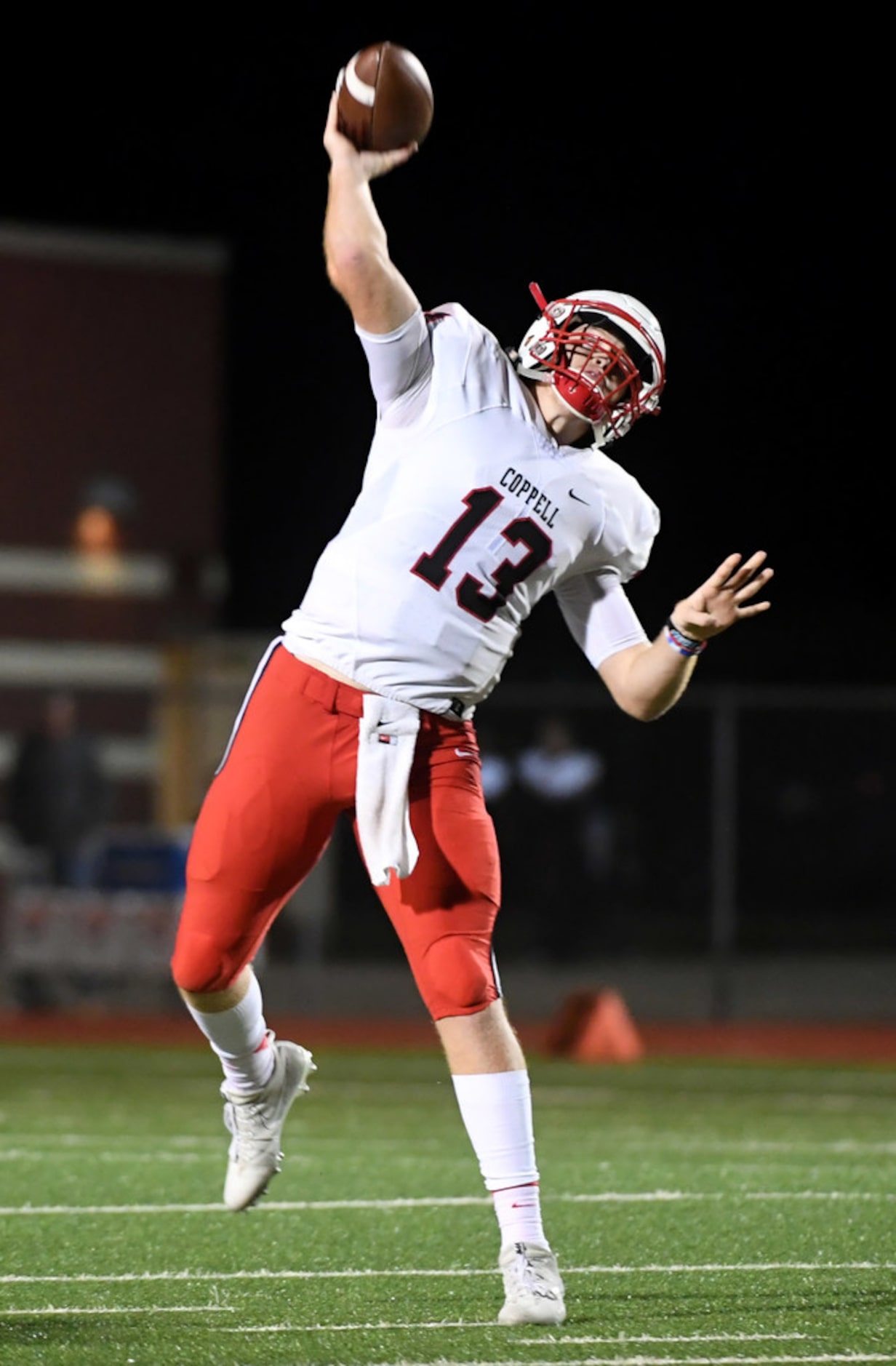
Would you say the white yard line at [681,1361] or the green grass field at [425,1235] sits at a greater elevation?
the white yard line at [681,1361]

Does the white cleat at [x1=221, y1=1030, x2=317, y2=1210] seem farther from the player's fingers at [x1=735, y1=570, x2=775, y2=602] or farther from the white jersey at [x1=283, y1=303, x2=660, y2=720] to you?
the player's fingers at [x1=735, y1=570, x2=775, y2=602]

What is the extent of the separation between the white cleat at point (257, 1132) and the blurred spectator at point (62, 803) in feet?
29.3

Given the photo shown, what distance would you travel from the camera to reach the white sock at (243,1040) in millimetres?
5168

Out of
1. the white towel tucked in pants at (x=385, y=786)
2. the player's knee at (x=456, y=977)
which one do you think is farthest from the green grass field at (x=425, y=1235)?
the white towel tucked in pants at (x=385, y=786)

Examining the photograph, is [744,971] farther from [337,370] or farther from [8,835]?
[337,370]

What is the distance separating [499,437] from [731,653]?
21710 millimetres

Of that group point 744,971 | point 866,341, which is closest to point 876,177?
point 866,341

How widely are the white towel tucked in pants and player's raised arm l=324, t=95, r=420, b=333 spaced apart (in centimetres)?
79

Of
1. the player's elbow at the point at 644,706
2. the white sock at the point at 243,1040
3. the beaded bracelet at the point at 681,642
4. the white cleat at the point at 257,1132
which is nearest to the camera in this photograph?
the beaded bracelet at the point at 681,642

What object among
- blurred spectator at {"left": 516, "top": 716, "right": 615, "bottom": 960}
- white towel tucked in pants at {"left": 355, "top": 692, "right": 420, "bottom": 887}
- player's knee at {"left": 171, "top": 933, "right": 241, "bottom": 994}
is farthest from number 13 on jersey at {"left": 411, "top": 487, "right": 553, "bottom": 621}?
blurred spectator at {"left": 516, "top": 716, "right": 615, "bottom": 960}

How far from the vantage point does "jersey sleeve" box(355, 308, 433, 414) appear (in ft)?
15.6

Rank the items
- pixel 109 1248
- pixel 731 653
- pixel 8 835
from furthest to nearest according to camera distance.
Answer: pixel 731 653 < pixel 8 835 < pixel 109 1248

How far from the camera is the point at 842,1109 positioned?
31.2 ft

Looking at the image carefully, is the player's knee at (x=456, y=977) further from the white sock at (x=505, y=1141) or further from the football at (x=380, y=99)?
the football at (x=380, y=99)
